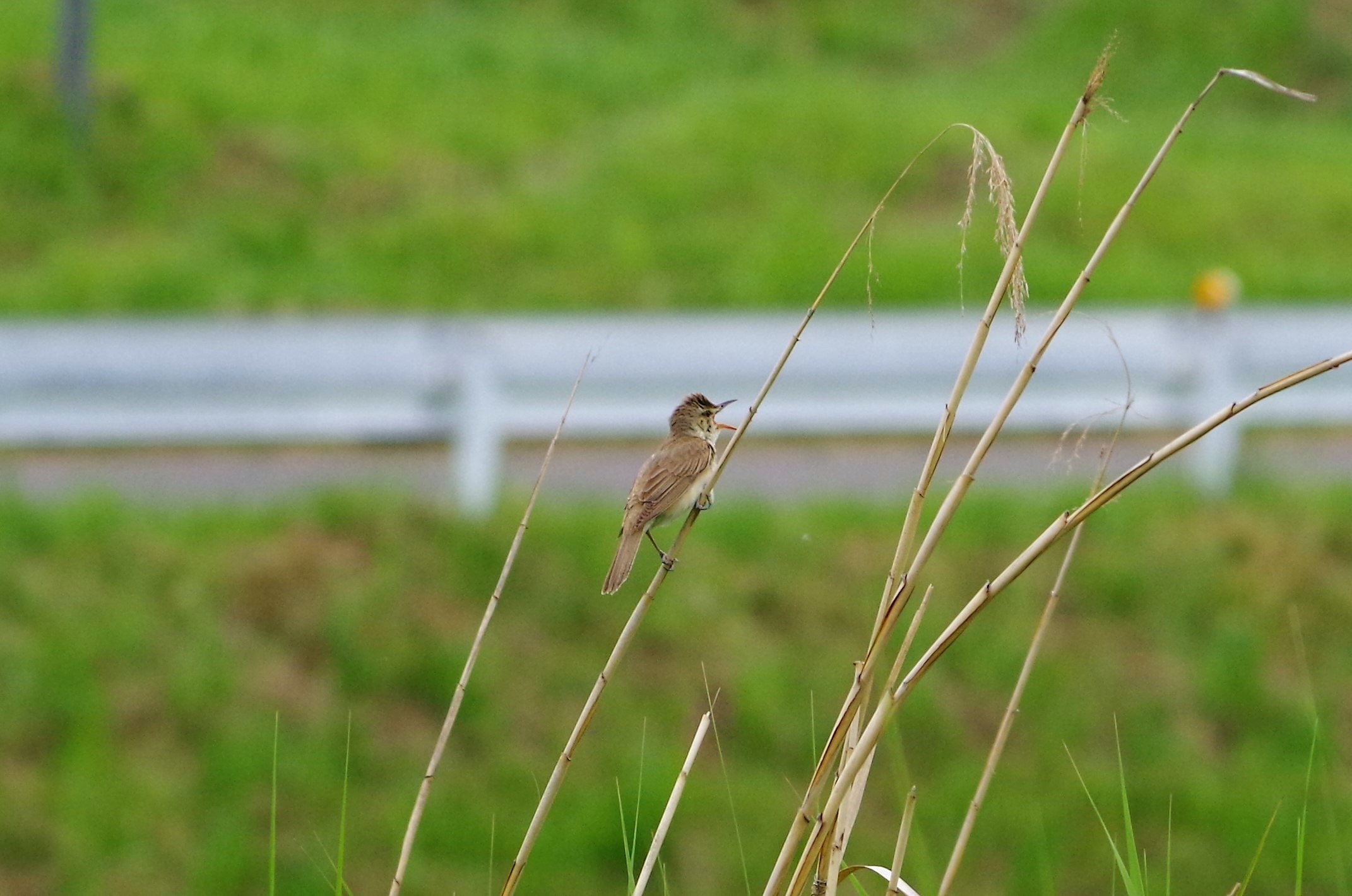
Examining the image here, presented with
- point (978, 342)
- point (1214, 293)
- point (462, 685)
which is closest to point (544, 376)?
point (1214, 293)

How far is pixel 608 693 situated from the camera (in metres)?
6.60

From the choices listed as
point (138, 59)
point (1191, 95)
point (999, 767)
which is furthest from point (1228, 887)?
point (1191, 95)

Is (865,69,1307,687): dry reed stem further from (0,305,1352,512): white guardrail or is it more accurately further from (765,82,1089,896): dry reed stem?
(0,305,1352,512): white guardrail

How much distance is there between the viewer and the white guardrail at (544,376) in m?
7.75

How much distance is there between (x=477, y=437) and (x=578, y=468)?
4.24 ft

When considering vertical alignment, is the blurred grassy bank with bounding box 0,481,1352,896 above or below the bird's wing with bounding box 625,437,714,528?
below

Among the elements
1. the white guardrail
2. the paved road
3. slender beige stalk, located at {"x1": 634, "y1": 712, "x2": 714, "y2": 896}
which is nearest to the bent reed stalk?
slender beige stalk, located at {"x1": 634, "y1": 712, "x2": 714, "y2": 896}

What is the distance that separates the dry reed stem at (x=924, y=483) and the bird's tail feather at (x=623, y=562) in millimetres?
793

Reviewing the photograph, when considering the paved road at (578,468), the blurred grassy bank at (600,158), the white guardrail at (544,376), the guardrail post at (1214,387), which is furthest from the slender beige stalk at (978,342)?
the blurred grassy bank at (600,158)

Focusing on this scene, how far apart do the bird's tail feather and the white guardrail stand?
413 centimetres

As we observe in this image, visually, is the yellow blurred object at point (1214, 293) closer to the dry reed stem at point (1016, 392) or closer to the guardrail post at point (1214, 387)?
the guardrail post at point (1214, 387)

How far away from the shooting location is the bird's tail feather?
297cm

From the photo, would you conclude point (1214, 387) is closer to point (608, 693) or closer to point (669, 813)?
point (608, 693)

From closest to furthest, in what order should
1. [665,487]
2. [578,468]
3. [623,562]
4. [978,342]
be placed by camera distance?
[978,342]
[623,562]
[665,487]
[578,468]
